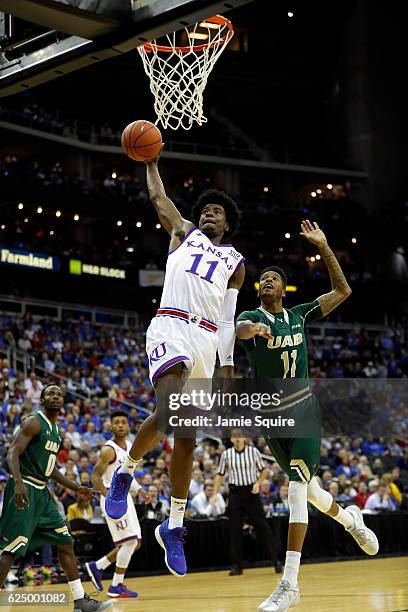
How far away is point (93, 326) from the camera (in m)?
29.6

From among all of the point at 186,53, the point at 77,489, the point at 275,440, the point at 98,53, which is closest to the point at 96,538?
the point at 77,489

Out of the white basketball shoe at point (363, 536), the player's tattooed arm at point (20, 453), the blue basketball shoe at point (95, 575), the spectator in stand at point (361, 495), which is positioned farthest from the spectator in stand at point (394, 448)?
the player's tattooed arm at point (20, 453)

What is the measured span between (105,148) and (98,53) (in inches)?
1099

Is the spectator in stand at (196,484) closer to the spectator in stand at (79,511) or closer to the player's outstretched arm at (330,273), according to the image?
the spectator in stand at (79,511)

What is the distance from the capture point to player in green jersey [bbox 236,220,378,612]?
24.2 feet

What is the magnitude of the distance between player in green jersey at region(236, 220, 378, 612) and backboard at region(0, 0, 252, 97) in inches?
87.4

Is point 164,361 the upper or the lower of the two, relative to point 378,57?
lower

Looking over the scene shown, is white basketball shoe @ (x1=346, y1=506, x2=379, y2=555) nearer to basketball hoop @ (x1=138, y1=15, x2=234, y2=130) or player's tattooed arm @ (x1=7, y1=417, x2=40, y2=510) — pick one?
player's tattooed arm @ (x1=7, y1=417, x2=40, y2=510)

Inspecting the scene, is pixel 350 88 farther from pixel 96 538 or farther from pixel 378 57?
pixel 96 538

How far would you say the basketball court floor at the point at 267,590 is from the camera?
354 inches

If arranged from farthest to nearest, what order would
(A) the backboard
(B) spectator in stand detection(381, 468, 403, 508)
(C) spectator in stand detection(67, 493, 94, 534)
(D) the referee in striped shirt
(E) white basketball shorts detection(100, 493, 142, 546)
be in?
(B) spectator in stand detection(381, 468, 403, 508) < (D) the referee in striped shirt < (C) spectator in stand detection(67, 493, 94, 534) < (E) white basketball shorts detection(100, 493, 142, 546) < (A) the backboard

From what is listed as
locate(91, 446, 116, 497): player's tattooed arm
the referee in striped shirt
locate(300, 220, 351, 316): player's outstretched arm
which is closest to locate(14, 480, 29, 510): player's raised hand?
locate(91, 446, 116, 497): player's tattooed arm

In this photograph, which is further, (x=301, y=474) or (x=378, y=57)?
(x=378, y=57)

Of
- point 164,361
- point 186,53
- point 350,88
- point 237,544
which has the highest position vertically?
point 350,88
